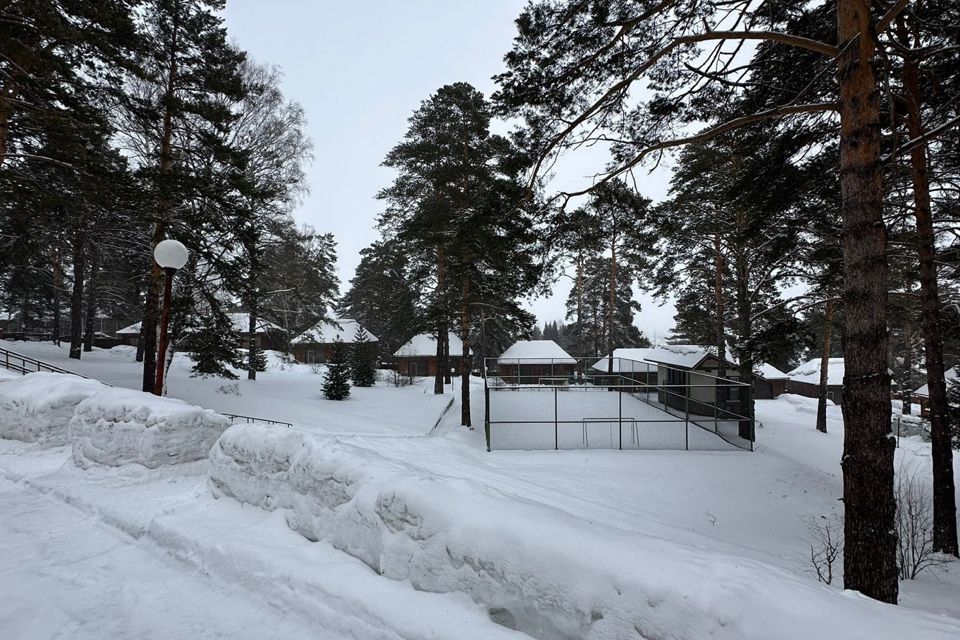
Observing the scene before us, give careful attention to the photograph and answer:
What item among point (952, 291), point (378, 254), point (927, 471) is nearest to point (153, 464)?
point (952, 291)

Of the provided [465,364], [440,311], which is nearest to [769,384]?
[465,364]

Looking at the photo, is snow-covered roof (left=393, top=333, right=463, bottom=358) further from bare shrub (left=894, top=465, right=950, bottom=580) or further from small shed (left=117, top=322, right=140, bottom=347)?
bare shrub (left=894, top=465, right=950, bottom=580)

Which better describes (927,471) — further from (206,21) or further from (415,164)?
(206,21)

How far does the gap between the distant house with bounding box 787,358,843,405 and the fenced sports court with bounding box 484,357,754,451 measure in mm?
25966

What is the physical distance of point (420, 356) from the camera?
3891 centimetres

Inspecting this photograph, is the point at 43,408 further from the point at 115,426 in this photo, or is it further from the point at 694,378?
the point at 694,378

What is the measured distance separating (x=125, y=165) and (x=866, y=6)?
16562mm

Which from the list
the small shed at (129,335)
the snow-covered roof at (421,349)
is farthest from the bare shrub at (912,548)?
the small shed at (129,335)

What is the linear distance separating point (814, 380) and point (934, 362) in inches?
1509

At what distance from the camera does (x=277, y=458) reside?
4.46m

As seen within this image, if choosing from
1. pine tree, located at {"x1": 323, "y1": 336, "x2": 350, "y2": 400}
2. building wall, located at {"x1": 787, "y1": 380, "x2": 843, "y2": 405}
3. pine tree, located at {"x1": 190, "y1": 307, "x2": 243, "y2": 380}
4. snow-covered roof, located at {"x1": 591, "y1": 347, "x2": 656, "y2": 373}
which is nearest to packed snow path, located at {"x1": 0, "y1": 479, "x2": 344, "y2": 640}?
Result: pine tree, located at {"x1": 190, "y1": 307, "x2": 243, "y2": 380}

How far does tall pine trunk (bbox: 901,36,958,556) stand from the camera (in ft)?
23.5

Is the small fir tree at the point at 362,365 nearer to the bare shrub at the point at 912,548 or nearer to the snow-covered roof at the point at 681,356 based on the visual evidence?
the snow-covered roof at the point at 681,356

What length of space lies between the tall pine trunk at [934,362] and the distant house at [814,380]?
35712mm
